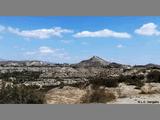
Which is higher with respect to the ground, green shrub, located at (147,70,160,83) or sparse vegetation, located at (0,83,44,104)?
green shrub, located at (147,70,160,83)

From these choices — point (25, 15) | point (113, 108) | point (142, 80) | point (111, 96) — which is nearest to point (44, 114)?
point (113, 108)

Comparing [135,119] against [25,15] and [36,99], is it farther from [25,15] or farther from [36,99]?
[25,15]

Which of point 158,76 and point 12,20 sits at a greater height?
point 12,20

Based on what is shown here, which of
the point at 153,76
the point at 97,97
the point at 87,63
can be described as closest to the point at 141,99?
the point at 97,97

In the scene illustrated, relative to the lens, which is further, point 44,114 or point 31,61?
point 31,61

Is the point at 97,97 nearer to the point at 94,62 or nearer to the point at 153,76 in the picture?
the point at 94,62

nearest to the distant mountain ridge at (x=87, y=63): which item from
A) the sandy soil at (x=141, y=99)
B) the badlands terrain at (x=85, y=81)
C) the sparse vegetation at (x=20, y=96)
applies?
the badlands terrain at (x=85, y=81)

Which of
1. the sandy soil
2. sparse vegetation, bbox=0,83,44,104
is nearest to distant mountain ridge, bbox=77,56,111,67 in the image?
the sandy soil

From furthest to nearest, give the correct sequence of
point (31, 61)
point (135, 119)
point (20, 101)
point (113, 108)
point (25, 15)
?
point (31, 61)
point (25, 15)
point (20, 101)
point (113, 108)
point (135, 119)

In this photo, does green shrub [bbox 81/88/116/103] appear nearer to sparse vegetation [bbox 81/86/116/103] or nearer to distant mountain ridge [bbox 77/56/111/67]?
sparse vegetation [bbox 81/86/116/103]
